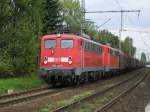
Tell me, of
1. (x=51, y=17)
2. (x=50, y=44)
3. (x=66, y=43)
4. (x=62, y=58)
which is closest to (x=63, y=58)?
(x=62, y=58)

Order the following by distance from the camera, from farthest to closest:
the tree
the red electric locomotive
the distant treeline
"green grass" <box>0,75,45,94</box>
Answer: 1. the tree
2. the distant treeline
3. the red electric locomotive
4. "green grass" <box>0,75,45,94</box>

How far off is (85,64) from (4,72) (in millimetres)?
5426

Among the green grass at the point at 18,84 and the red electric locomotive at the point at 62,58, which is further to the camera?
the red electric locomotive at the point at 62,58

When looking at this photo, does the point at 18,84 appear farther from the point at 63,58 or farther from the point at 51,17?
the point at 51,17

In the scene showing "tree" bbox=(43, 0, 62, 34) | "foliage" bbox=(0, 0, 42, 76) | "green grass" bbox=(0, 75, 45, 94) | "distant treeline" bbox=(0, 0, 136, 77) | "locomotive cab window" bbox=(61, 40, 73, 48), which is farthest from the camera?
"tree" bbox=(43, 0, 62, 34)

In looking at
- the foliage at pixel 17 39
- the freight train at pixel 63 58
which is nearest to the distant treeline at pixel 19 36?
the foliage at pixel 17 39

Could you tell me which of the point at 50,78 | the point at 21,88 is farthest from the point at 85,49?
the point at 21,88

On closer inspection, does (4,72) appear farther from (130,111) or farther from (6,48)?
(130,111)

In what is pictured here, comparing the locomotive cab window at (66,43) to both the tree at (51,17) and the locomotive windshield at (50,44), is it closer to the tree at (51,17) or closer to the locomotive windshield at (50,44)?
the locomotive windshield at (50,44)

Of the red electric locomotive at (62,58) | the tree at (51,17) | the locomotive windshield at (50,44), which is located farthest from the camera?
the tree at (51,17)

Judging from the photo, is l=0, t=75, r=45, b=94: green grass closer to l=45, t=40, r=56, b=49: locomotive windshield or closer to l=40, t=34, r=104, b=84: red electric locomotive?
l=40, t=34, r=104, b=84: red electric locomotive

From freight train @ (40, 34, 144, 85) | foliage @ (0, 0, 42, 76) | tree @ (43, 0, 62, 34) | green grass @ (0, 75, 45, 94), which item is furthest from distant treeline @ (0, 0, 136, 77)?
tree @ (43, 0, 62, 34)

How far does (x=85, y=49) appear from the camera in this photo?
29.2 metres

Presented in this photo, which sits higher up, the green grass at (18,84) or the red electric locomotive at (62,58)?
the red electric locomotive at (62,58)
